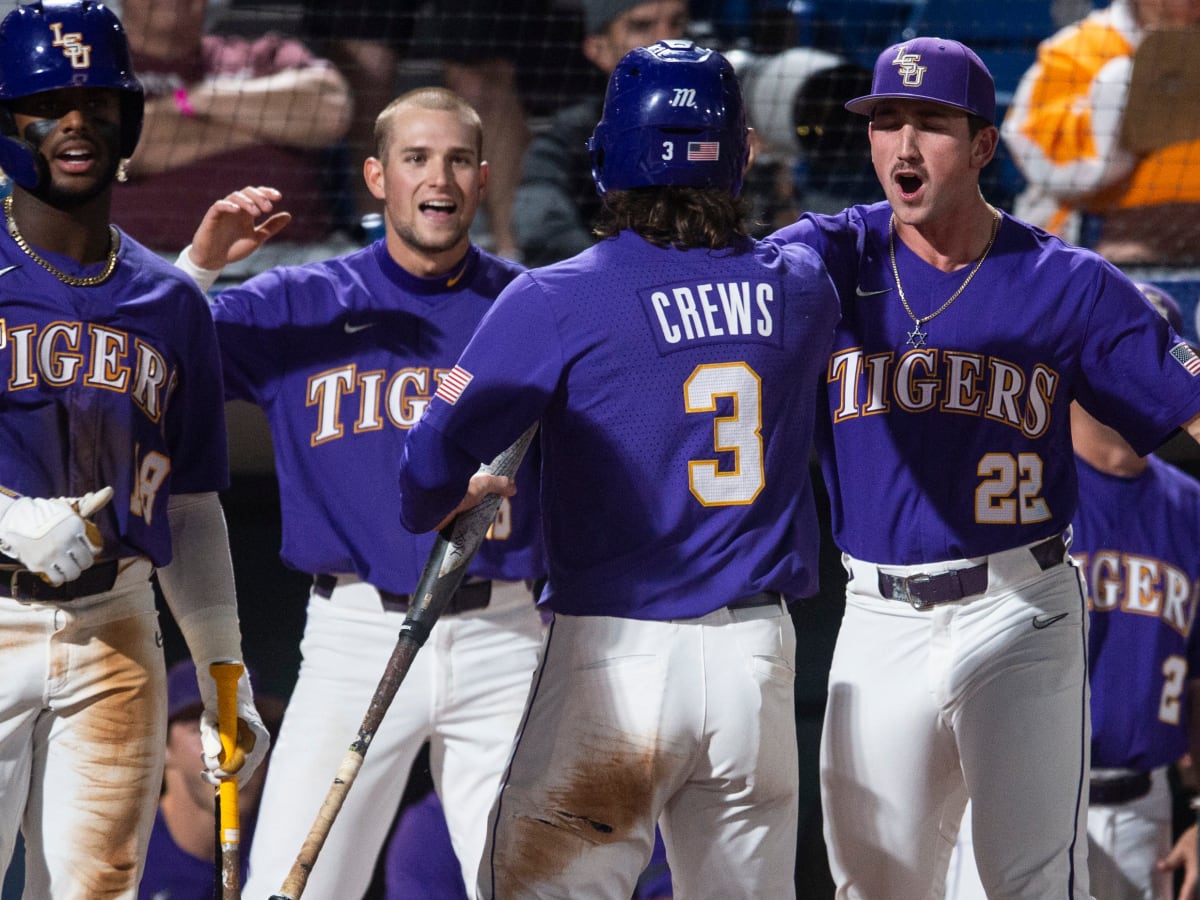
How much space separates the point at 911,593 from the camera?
2957mm

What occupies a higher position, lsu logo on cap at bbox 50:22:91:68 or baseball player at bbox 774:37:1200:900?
lsu logo on cap at bbox 50:22:91:68

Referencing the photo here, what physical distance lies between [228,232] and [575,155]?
2050mm

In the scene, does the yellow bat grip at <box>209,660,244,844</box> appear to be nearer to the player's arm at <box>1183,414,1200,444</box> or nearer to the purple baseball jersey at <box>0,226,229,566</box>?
the purple baseball jersey at <box>0,226,229,566</box>

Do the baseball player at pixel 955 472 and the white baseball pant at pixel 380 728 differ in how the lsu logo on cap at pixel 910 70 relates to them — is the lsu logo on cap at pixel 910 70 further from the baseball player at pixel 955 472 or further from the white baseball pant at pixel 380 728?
the white baseball pant at pixel 380 728

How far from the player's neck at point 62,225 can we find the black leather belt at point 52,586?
1.66 ft

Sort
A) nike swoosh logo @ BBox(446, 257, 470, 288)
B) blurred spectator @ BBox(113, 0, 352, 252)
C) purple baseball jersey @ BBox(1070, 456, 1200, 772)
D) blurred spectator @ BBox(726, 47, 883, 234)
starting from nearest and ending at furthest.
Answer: nike swoosh logo @ BBox(446, 257, 470, 288)
purple baseball jersey @ BBox(1070, 456, 1200, 772)
blurred spectator @ BBox(113, 0, 352, 252)
blurred spectator @ BBox(726, 47, 883, 234)

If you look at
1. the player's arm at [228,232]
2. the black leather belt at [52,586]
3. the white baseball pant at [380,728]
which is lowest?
the white baseball pant at [380,728]

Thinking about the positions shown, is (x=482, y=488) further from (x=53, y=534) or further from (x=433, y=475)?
(x=53, y=534)

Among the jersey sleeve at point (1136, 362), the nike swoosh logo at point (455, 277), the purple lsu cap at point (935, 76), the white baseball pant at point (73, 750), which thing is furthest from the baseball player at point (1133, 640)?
the white baseball pant at point (73, 750)

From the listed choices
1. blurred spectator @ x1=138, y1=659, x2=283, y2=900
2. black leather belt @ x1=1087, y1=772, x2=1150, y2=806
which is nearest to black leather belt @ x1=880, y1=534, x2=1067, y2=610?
black leather belt @ x1=1087, y1=772, x2=1150, y2=806

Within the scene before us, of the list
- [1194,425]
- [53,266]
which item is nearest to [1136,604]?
[1194,425]

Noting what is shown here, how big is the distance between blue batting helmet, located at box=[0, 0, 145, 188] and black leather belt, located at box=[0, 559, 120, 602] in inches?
24.5

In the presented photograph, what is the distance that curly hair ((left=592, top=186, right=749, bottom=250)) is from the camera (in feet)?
8.21

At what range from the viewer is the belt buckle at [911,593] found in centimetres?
294
